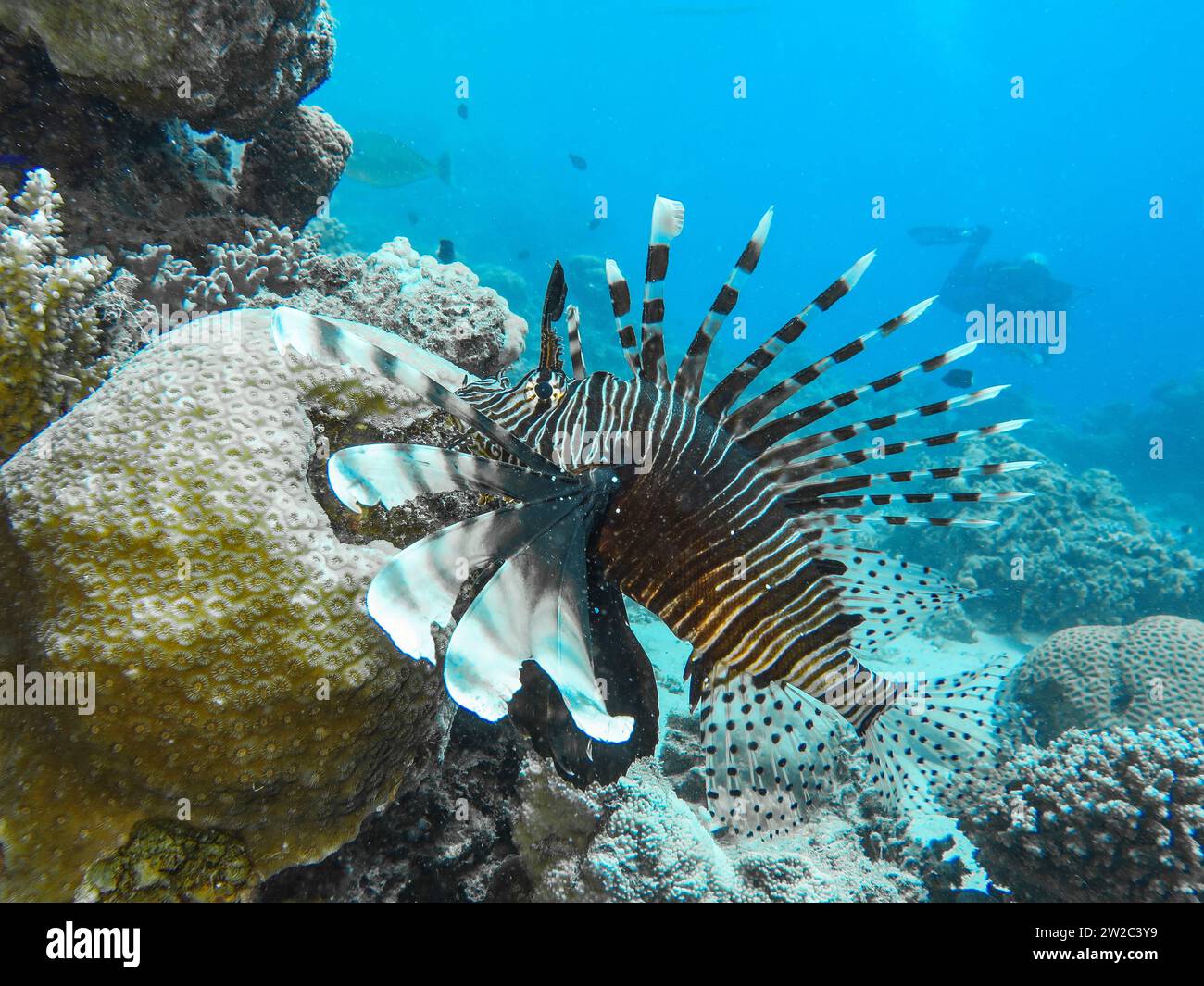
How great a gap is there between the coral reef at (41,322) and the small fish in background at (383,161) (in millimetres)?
27560

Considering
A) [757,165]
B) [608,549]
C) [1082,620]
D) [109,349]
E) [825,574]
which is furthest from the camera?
[757,165]

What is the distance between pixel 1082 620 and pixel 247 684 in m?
14.1

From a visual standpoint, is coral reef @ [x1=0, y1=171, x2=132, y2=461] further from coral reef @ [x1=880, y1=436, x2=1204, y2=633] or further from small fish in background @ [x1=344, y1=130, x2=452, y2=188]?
small fish in background @ [x1=344, y1=130, x2=452, y2=188]

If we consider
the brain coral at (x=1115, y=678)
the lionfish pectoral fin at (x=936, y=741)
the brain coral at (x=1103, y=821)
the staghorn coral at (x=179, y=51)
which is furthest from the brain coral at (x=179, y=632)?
the brain coral at (x=1115, y=678)

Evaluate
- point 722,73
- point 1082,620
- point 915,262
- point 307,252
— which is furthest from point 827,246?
point 307,252

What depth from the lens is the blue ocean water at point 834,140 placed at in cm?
6846

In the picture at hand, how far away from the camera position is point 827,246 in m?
113

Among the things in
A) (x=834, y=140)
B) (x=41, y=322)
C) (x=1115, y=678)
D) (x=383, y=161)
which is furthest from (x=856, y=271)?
(x=834, y=140)

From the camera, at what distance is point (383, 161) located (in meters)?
27.3

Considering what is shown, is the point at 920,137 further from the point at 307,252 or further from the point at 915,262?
the point at 307,252

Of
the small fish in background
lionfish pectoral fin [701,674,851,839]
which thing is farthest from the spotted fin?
the small fish in background

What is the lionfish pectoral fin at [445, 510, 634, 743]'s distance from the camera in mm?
1484

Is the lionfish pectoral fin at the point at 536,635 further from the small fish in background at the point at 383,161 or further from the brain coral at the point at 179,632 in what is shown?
the small fish in background at the point at 383,161
